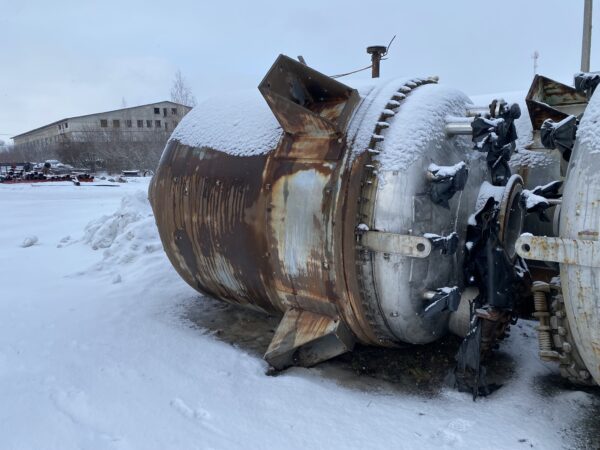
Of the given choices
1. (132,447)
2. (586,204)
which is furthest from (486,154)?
(132,447)

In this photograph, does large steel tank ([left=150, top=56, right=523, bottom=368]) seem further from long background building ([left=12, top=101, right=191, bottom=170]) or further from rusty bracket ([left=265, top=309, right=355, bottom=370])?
long background building ([left=12, top=101, right=191, bottom=170])

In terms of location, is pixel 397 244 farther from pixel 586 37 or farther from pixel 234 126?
pixel 586 37

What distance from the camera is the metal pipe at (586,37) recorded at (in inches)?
352

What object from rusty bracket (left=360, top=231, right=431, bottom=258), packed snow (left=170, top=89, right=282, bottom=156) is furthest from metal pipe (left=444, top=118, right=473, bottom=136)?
packed snow (left=170, top=89, right=282, bottom=156)

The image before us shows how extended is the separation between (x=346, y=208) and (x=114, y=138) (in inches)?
1506

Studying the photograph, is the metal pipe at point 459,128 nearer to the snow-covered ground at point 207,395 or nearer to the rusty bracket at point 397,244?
the rusty bracket at point 397,244

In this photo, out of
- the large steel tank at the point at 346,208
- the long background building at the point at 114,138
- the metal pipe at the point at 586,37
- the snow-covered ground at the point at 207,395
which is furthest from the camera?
the long background building at the point at 114,138

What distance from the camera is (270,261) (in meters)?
3.14

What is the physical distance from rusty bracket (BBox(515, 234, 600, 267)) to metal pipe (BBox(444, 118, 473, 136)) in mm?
865

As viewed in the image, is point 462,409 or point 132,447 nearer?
point 132,447

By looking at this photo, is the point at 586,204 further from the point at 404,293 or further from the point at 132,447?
the point at 132,447

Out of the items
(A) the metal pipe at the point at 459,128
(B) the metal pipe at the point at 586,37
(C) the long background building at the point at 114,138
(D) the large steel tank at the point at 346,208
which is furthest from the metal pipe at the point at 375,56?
(C) the long background building at the point at 114,138

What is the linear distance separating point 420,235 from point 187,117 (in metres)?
2.39

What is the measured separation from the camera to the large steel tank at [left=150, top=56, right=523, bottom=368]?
8.91 feet
